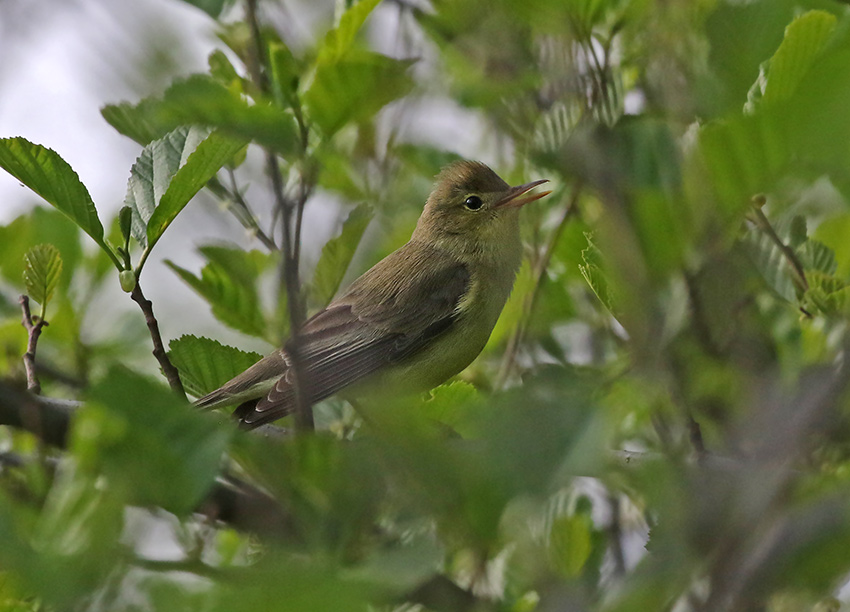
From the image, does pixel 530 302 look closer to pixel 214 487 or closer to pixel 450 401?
pixel 450 401

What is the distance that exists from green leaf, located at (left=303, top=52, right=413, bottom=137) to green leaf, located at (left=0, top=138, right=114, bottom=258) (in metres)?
0.53

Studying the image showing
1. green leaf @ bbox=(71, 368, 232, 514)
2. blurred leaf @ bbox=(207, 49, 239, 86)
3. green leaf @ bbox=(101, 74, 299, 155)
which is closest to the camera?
green leaf @ bbox=(71, 368, 232, 514)

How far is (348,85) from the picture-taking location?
2.08m

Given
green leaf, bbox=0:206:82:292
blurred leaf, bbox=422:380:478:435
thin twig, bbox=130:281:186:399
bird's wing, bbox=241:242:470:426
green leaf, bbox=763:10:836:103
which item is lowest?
blurred leaf, bbox=422:380:478:435

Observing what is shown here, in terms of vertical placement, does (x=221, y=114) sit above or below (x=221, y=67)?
below

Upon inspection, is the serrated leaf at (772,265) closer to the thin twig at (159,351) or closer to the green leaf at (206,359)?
the green leaf at (206,359)

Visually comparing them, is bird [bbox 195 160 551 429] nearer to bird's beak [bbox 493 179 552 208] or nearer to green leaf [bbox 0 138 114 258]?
bird's beak [bbox 493 179 552 208]

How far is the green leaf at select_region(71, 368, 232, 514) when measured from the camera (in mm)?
1151

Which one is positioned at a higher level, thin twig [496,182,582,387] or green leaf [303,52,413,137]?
green leaf [303,52,413,137]

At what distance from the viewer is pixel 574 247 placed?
3.12 meters

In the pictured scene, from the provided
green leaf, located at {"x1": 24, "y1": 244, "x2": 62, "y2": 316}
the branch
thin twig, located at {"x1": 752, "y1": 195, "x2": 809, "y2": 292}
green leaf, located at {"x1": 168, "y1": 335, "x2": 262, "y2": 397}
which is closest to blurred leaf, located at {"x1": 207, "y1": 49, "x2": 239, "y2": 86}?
green leaf, located at {"x1": 24, "y1": 244, "x2": 62, "y2": 316}

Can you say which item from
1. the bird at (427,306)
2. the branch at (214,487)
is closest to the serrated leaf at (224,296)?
the branch at (214,487)

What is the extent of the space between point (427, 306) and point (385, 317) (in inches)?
7.3

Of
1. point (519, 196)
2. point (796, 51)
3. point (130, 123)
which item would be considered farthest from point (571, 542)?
point (519, 196)
